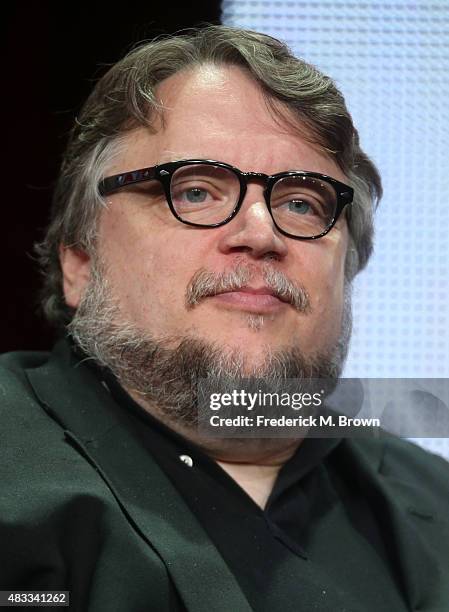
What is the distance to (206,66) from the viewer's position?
4.58 ft

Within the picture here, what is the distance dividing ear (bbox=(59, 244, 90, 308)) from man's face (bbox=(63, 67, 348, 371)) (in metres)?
0.09

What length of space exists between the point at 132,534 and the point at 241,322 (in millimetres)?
347

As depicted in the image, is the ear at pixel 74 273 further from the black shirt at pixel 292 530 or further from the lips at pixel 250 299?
the lips at pixel 250 299

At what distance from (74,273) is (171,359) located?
33 cm

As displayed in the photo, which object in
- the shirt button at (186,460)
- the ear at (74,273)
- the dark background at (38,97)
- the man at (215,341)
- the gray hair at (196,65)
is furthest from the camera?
the dark background at (38,97)

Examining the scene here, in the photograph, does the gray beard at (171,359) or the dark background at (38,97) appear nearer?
the gray beard at (171,359)

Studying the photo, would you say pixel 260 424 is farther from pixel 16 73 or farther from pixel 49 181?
pixel 16 73

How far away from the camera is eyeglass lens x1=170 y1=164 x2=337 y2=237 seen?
1300mm

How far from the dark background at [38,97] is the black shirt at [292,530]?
535 mm

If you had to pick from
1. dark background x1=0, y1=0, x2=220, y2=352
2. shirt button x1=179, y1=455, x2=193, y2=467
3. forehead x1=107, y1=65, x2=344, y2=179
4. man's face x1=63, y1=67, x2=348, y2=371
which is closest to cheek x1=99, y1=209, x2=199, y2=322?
man's face x1=63, y1=67, x2=348, y2=371

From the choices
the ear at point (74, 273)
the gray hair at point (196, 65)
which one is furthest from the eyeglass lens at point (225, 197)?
the ear at point (74, 273)

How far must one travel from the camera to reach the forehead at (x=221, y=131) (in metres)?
1.32

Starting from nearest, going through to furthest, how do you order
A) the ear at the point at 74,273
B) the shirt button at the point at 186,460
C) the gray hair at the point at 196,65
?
the shirt button at the point at 186,460 < the gray hair at the point at 196,65 < the ear at the point at 74,273

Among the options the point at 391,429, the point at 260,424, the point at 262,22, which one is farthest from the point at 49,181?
the point at 391,429
